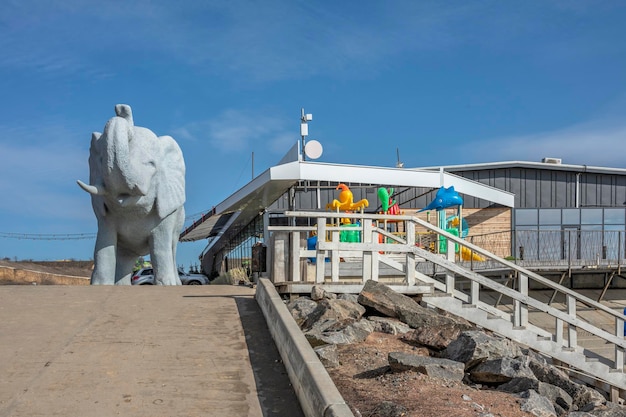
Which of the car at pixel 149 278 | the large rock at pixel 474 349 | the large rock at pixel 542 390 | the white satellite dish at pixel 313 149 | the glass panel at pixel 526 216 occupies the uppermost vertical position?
the white satellite dish at pixel 313 149

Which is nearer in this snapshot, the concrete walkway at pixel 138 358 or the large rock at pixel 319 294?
the concrete walkway at pixel 138 358

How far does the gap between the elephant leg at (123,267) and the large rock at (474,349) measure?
944 centimetres

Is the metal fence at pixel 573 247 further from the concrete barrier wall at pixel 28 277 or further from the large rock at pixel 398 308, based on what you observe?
the concrete barrier wall at pixel 28 277

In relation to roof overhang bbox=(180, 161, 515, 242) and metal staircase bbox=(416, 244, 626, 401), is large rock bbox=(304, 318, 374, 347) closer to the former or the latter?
metal staircase bbox=(416, 244, 626, 401)

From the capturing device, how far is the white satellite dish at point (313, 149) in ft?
79.3

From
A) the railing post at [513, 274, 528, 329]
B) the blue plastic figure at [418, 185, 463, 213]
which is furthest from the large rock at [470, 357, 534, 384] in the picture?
the blue plastic figure at [418, 185, 463, 213]

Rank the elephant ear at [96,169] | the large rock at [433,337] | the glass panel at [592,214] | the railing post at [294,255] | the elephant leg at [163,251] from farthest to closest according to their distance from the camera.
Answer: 1. the glass panel at [592,214]
2. the elephant leg at [163,251]
3. the elephant ear at [96,169]
4. the railing post at [294,255]
5. the large rock at [433,337]

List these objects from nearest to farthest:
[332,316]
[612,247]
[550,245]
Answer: [332,316]
[550,245]
[612,247]

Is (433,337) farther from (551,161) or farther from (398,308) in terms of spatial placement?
(551,161)

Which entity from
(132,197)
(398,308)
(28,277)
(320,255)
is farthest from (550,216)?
(28,277)

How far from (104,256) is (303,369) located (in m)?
9.91

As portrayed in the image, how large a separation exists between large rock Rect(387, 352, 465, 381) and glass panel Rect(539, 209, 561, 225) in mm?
27167

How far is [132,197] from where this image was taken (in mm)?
14109

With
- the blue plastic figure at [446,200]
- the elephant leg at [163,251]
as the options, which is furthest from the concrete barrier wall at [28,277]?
the elephant leg at [163,251]
